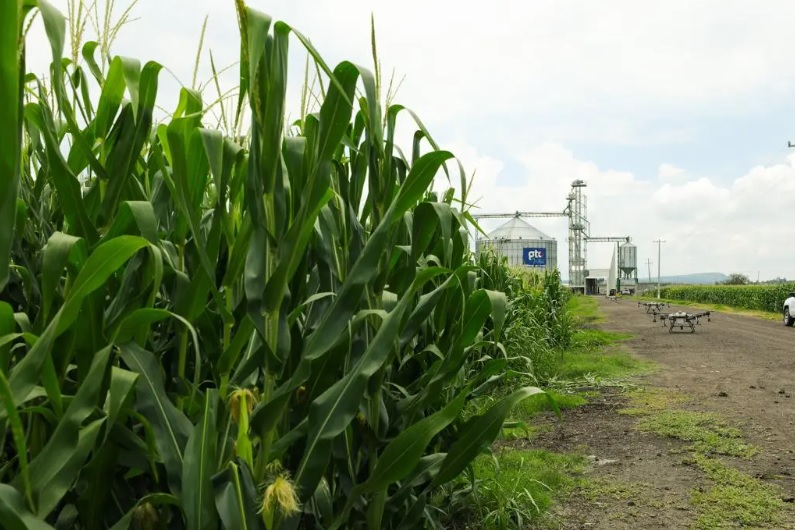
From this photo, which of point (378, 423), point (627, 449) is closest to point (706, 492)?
point (627, 449)

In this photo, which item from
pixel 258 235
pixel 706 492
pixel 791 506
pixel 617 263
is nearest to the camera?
pixel 258 235

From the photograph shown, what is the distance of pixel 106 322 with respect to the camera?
159 cm

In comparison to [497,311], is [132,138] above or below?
above

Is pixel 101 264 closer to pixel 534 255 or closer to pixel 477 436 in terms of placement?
pixel 477 436

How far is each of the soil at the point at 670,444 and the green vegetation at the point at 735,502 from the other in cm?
6

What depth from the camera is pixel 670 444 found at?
495 centimetres

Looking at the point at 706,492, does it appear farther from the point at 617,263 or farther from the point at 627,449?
the point at 617,263

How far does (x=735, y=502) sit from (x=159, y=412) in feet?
11.0

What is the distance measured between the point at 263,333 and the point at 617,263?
77.5m

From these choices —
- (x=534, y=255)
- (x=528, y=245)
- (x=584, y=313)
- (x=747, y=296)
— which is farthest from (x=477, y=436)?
(x=528, y=245)

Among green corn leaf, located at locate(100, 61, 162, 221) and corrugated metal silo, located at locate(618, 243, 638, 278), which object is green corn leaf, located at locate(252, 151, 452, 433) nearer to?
green corn leaf, located at locate(100, 61, 162, 221)

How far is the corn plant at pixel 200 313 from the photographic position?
1.27 m

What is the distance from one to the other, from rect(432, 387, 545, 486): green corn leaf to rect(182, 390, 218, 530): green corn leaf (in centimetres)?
79

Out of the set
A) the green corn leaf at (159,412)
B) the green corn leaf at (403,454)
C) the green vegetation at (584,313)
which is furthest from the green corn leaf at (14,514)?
the green vegetation at (584,313)
